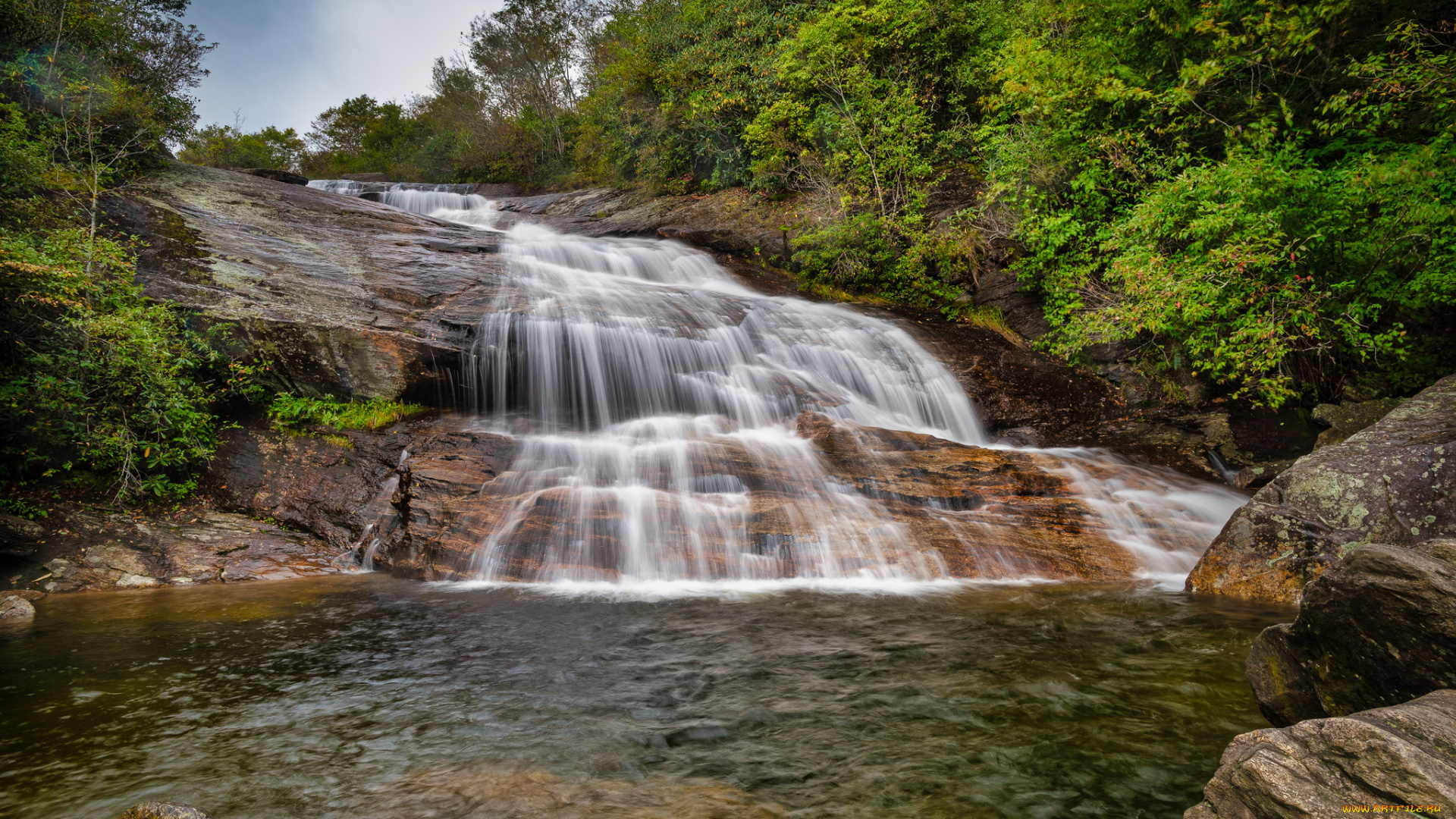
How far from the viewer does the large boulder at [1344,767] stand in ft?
5.57

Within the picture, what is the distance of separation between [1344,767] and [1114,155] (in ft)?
40.0

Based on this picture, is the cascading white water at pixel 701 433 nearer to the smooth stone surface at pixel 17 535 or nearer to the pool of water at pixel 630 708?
the pool of water at pixel 630 708

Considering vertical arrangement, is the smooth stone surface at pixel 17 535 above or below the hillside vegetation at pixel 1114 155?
below

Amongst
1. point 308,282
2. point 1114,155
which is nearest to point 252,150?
point 308,282

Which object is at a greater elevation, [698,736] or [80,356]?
[80,356]

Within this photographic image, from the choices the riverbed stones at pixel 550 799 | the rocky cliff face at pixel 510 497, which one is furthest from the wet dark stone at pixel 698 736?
the rocky cliff face at pixel 510 497

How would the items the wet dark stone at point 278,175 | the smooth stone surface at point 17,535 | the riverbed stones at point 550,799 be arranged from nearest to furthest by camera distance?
the riverbed stones at point 550,799
the smooth stone surface at point 17,535
the wet dark stone at point 278,175

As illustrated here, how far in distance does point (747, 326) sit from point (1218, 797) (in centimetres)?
1180

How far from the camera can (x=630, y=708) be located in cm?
381

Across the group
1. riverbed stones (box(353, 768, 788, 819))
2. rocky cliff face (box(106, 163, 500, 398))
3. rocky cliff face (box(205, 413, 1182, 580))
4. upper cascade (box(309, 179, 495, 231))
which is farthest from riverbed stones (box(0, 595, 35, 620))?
upper cascade (box(309, 179, 495, 231))

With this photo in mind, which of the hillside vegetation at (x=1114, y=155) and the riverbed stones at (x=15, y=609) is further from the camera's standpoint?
the hillside vegetation at (x=1114, y=155)

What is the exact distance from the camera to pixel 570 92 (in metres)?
31.3

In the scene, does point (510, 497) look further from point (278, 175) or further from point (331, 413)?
point (278, 175)

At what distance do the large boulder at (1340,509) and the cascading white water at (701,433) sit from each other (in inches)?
36.7
